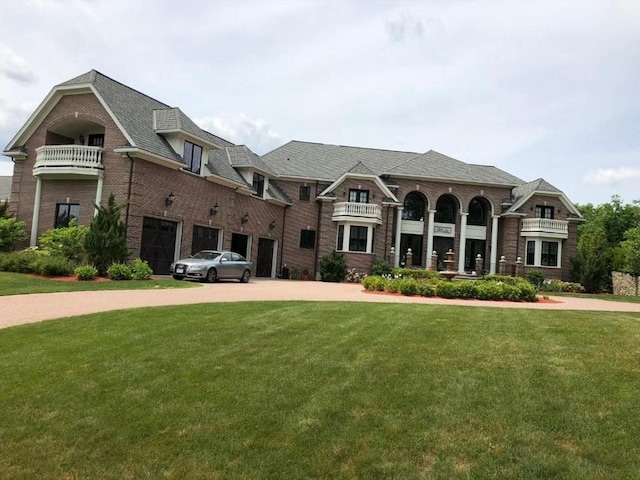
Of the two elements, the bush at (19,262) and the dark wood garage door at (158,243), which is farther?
the dark wood garage door at (158,243)

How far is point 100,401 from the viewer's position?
523 centimetres

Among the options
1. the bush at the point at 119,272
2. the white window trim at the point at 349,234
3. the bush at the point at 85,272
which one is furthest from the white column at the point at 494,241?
the bush at the point at 85,272

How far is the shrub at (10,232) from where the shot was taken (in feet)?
68.1

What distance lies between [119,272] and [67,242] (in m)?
3.23

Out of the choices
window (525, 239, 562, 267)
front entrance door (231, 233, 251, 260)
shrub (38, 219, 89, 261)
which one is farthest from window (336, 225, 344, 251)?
shrub (38, 219, 89, 261)

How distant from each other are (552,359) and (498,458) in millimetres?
2969

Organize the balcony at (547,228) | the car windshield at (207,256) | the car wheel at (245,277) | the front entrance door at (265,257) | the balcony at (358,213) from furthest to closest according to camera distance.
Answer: the balcony at (547,228)
the balcony at (358,213)
the front entrance door at (265,257)
the car wheel at (245,277)
the car windshield at (207,256)

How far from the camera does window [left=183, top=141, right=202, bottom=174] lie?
78.7 feet

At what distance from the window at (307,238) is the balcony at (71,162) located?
15135 millimetres

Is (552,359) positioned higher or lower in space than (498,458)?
higher

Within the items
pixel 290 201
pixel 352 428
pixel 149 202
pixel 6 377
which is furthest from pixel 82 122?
pixel 352 428

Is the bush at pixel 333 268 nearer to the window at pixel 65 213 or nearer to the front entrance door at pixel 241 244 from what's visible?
the front entrance door at pixel 241 244

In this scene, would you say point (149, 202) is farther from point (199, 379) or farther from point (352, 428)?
point (352, 428)

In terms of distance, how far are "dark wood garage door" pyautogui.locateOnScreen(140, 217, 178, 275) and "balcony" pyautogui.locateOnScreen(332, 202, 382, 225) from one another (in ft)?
39.1
